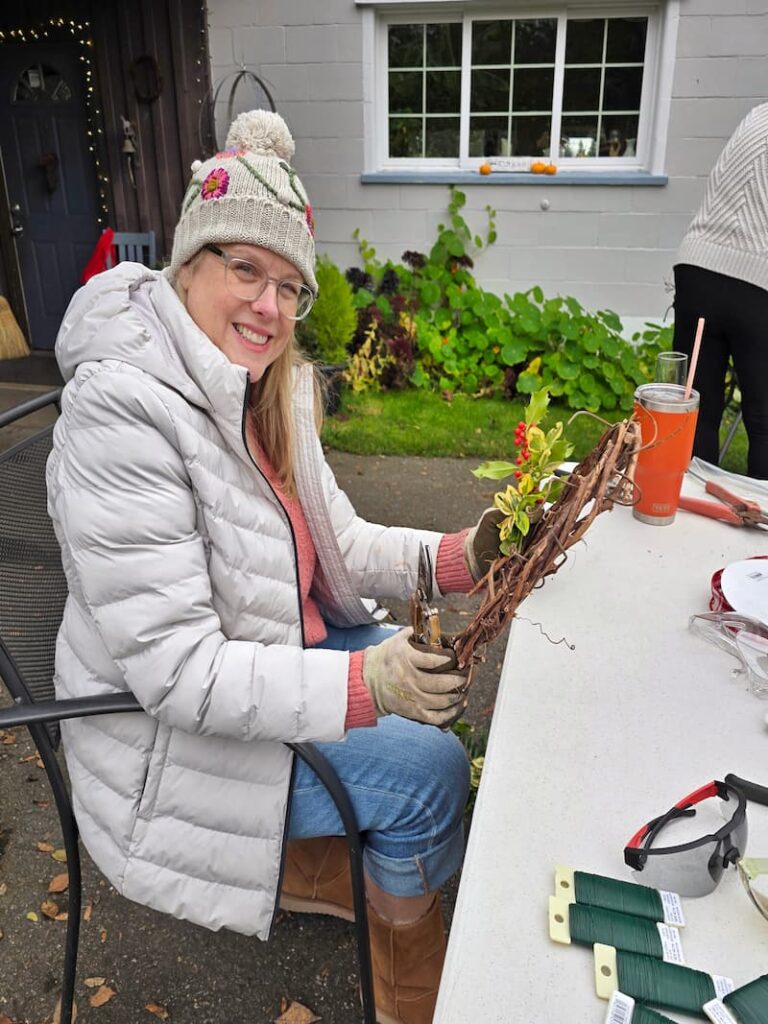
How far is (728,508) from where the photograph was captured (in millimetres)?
1735

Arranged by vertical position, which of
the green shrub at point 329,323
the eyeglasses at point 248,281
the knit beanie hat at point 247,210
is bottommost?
the green shrub at point 329,323

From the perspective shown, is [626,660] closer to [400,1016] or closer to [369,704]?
[369,704]

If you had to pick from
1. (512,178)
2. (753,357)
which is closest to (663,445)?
(753,357)

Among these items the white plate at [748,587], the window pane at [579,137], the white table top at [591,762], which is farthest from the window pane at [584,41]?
the white plate at [748,587]

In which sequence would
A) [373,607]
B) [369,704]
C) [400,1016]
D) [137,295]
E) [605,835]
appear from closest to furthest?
[605,835], [369,704], [137,295], [400,1016], [373,607]

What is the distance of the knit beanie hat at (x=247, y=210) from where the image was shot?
138 cm

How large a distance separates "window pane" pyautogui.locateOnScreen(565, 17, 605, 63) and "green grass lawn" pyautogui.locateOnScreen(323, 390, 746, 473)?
257 cm

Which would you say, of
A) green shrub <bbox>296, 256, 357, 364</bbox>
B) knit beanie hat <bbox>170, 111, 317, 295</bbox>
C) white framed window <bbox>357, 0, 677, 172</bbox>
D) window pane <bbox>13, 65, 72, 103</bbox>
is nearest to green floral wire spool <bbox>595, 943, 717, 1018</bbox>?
knit beanie hat <bbox>170, 111, 317, 295</bbox>

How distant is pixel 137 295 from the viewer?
4.66 ft

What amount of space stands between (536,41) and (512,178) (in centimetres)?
98

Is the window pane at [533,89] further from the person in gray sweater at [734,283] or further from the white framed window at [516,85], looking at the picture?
the person in gray sweater at [734,283]

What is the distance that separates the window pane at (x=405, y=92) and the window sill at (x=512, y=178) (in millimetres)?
484

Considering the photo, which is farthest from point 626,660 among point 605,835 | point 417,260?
point 417,260

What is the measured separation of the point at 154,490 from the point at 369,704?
458 mm
